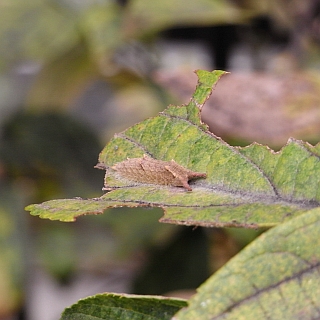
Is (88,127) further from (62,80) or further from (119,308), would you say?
(119,308)

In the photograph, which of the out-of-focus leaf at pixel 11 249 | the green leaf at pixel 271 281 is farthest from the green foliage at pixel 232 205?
the out-of-focus leaf at pixel 11 249

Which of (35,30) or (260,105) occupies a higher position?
(35,30)

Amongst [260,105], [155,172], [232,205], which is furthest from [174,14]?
[232,205]

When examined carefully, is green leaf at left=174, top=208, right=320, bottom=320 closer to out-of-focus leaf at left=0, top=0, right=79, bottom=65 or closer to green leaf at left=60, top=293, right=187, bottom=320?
green leaf at left=60, top=293, right=187, bottom=320

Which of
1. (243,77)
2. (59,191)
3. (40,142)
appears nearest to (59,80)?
(40,142)

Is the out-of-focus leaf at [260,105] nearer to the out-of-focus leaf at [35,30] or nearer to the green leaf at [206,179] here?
the out-of-focus leaf at [35,30]

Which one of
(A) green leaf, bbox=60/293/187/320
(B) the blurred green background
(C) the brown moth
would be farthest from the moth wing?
(B) the blurred green background

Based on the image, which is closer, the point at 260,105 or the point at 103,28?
the point at 260,105
